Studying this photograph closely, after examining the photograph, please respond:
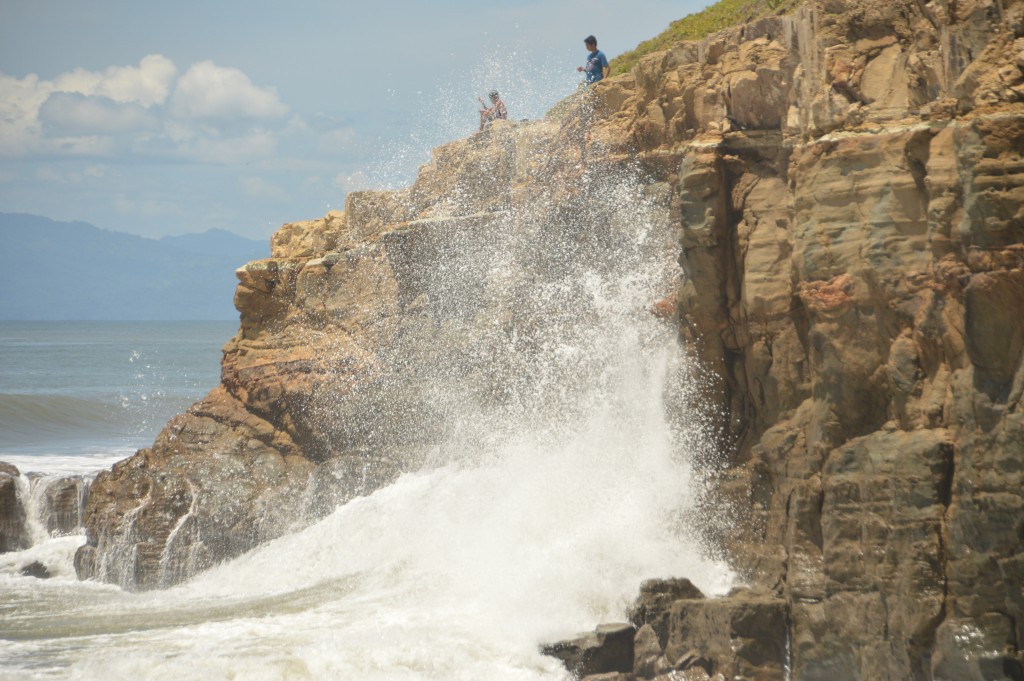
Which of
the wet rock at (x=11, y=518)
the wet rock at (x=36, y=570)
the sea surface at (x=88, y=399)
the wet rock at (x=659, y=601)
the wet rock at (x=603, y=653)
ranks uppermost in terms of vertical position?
the sea surface at (x=88, y=399)

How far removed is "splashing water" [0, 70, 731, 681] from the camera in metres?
14.2

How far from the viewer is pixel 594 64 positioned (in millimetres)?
21359

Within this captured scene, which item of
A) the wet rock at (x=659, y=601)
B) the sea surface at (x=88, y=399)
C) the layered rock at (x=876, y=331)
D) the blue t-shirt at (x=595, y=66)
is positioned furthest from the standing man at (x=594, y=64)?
the sea surface at (x=88, y=399)

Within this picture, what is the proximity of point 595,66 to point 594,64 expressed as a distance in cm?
4

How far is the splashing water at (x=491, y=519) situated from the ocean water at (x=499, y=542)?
0.03 metres

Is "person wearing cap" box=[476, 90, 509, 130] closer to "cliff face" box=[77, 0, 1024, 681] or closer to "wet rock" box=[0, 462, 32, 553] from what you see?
"cliff face" box=[77, 0, 1024, 681]

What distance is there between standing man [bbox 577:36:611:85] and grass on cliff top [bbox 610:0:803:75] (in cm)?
149

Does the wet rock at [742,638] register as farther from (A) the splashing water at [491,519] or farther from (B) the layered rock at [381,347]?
(B) the layered rock at [381,347]

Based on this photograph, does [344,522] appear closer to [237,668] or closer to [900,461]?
[237,668]

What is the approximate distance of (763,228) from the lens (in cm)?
1442

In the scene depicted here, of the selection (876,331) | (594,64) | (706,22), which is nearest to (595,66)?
(594,64)

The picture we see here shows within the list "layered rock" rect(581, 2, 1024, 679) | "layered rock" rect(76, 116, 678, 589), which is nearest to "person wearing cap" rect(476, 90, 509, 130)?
"layered rock" rect(76, 116, 678, 589)

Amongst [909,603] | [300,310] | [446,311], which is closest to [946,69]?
[909,603]

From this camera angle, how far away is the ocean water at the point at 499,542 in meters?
14.1
